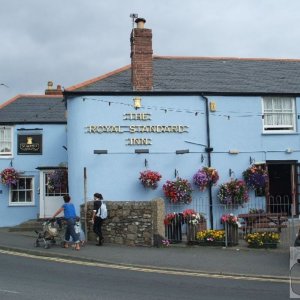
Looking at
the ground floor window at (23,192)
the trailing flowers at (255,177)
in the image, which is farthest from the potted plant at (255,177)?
the ground floor window at (23,192)

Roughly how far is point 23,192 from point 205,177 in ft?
33.6

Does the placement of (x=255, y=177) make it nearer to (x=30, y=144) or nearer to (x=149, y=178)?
(x=149, y=178)

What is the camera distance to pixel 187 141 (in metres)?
18.0

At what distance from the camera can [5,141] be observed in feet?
76.7

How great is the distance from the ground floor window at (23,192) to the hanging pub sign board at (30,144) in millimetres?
1318

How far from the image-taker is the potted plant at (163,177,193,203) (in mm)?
17078

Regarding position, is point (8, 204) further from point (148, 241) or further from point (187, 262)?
point (187, 262)

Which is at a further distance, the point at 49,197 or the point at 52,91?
the point at 52,91

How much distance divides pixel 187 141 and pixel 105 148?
302 centimetres

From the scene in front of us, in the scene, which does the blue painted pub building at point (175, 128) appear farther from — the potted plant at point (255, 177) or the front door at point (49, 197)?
the front door at point (49, 197)

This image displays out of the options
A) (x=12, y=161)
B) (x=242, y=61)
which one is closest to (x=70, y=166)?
(x=12, y=161)

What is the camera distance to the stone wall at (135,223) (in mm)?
14578

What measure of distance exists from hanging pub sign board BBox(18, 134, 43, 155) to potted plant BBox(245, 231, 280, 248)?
12959mm

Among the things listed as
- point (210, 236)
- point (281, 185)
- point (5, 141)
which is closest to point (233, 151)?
point (281, 185)
